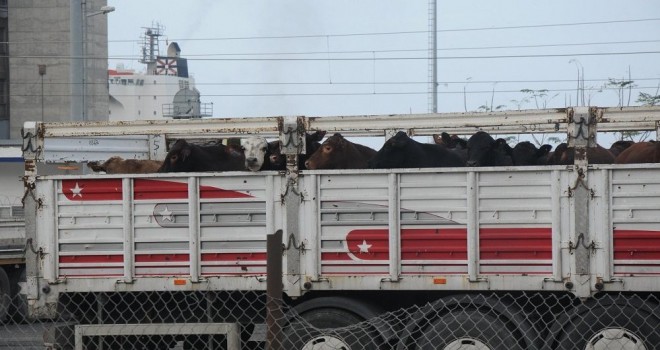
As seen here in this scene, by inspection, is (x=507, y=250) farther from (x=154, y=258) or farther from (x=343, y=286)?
(x=154, y=258)

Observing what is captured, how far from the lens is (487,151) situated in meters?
11.3

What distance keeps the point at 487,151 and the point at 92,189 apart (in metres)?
3.93

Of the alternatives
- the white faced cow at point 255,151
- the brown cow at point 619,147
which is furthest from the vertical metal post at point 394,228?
the brown cow at point 619,147

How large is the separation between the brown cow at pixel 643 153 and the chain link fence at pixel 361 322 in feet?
5.18

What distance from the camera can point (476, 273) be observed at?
31.3 feet

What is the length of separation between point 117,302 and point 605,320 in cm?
452

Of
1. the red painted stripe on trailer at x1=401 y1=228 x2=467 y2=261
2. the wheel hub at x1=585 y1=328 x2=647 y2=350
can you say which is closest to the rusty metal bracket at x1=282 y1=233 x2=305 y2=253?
the red painted stripe on trailer at x1=401 y1=228 x2=467 y2=261

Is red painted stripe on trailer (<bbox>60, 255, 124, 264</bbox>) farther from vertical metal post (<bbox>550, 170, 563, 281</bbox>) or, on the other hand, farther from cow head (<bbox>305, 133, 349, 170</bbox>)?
vertical metal post (<bbox>550, 170, 563, 281</bbox>)

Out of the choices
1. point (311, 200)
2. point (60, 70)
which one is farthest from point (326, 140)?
point (60, 70)

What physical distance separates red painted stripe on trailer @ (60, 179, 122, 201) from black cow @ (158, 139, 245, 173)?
966 mm

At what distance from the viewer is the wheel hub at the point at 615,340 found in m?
9.27

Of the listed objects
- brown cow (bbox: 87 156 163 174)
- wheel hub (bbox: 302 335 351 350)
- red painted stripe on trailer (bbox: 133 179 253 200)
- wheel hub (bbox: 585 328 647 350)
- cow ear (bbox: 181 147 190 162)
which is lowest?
wheel hub (bbox: 302 335 351 350)

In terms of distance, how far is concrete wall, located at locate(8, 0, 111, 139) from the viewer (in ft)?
171

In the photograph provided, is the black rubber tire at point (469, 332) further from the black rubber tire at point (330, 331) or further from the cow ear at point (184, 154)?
the cow ear at point (184, 154)
